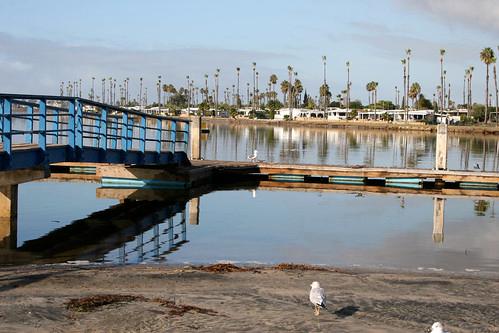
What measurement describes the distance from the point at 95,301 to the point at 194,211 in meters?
14.9

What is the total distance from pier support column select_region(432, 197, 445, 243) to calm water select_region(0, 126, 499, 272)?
39 millimetres

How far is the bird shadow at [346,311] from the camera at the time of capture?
10680 millimetres

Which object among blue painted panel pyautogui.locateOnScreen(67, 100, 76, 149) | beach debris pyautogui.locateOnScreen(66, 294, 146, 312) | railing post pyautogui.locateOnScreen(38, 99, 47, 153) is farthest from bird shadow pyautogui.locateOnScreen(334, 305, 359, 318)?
blue painted panel pyautogui.locateOnScreen(67, 100, 76, 149)

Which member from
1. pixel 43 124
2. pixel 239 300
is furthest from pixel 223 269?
pixel 43 124

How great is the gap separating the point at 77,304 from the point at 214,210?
15.6 meters

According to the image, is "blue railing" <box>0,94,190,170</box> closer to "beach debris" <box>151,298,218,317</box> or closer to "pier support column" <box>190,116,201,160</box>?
"pier support column" <box>190,116,201,160</box>

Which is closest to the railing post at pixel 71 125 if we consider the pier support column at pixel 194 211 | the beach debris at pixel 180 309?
the pier support column at pixel 194 211

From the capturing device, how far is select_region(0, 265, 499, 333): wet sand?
32.6 ft

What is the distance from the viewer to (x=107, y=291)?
1176 cm

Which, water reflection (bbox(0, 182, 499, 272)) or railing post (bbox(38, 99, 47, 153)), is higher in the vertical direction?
railing post (bbox(38, 99, 47, 153))

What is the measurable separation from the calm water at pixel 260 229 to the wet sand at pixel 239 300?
9.87 ft

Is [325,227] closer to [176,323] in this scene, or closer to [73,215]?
[73,215]

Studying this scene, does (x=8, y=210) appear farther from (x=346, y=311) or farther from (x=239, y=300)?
(x=346, y=311)

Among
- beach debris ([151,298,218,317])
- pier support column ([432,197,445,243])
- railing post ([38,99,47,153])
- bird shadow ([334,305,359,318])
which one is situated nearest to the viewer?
beach debris ([151,298,218,317])
